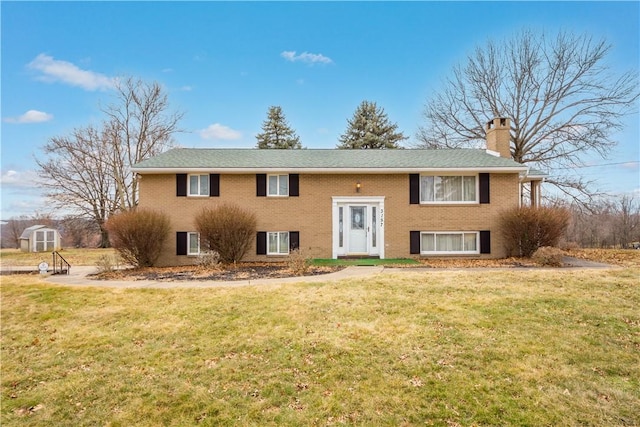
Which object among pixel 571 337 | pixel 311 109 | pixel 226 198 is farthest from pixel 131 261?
pixel 311 109

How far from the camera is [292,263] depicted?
432 inches

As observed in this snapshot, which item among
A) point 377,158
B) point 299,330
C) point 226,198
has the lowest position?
point 299,330

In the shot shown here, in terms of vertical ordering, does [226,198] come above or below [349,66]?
below

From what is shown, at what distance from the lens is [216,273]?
438 inches

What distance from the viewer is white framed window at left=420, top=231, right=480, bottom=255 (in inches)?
564

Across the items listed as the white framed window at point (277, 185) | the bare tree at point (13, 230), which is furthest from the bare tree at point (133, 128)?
the white framed window at point (277, 185)

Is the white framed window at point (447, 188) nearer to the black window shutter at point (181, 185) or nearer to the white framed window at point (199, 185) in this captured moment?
the white framed window at point (199, 185)

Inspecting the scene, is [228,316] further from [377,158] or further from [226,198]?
[377,158]

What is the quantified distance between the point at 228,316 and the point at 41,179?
27031 mm

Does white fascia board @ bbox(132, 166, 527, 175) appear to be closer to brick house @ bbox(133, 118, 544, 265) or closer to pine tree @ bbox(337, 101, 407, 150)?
brick house @ bbox(133, 118, 544, 265)

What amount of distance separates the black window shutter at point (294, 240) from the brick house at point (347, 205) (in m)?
0.04

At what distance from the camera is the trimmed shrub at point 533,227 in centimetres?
1280

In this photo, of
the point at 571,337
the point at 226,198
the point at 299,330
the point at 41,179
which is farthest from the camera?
the point at 41,179

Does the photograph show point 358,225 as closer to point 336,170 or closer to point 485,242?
point 336,170
